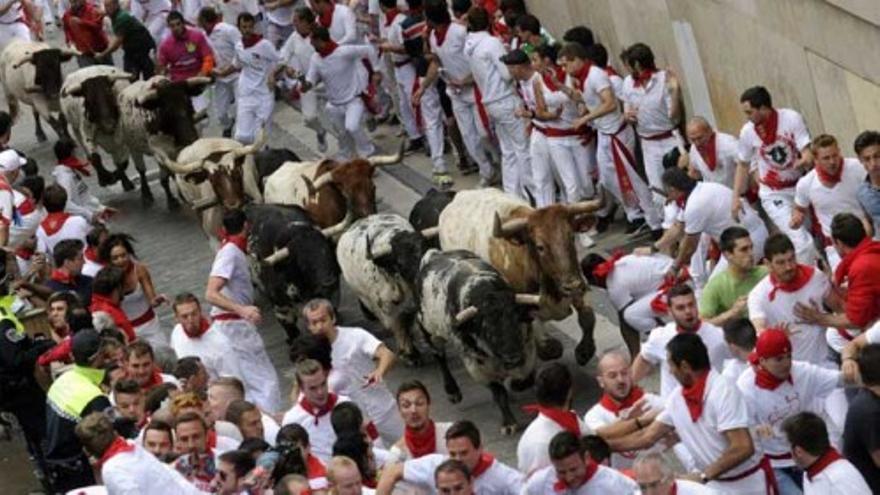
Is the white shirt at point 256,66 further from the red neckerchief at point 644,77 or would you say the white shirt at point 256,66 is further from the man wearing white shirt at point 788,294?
the man wearing white shirt at point 788,294

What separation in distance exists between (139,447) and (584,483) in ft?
8.28

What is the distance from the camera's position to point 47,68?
84.2ft

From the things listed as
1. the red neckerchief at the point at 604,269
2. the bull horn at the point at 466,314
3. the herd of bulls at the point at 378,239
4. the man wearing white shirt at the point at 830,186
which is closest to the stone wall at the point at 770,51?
the man wearing white shirt at the point at 830,186

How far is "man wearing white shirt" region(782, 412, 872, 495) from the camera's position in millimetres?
11039

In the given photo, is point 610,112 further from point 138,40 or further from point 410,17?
point 138,40

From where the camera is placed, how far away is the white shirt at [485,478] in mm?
12258

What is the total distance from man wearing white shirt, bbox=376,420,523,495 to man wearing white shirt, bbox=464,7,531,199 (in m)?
8.64

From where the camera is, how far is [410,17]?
22.6m

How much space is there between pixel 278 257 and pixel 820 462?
809 centimetres

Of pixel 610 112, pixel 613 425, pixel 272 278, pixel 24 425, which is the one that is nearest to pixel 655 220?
pixel 610 112

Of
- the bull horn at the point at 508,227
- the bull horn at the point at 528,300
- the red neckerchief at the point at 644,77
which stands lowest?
the bull horn at the point at 528,300

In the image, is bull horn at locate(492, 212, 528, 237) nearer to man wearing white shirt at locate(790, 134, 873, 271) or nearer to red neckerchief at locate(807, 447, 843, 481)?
man wearing white shirt at locate(790, 134, 873, 271)

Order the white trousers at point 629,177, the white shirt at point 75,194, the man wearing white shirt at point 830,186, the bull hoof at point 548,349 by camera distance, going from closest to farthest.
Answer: the man wearing white shirt at point 830,186
the bull hoof at point 548,349
the white trousers at point 629,177
the white shirt at point 75,194

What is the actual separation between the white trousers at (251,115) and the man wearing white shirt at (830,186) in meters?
9.24
